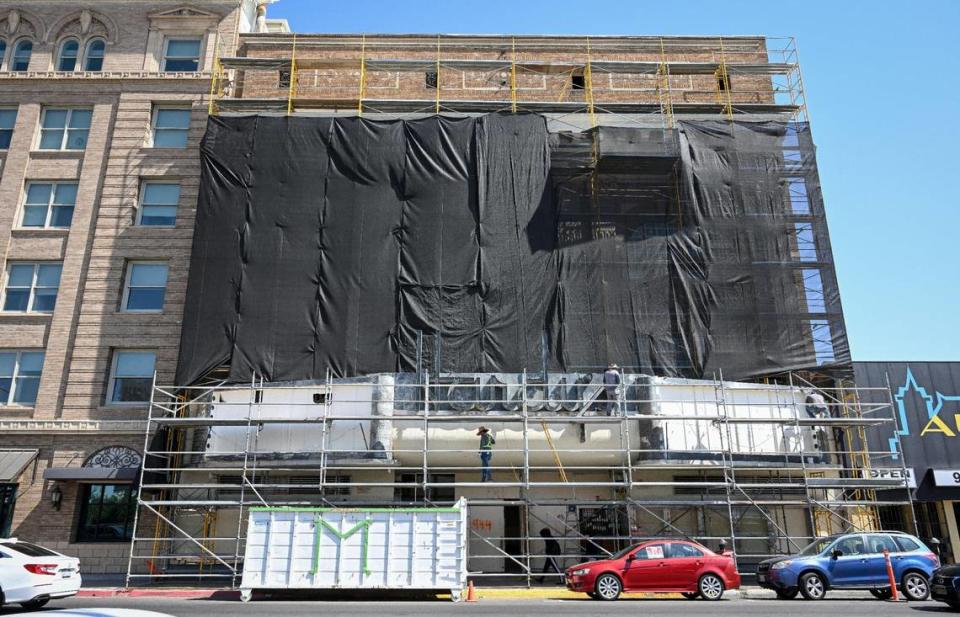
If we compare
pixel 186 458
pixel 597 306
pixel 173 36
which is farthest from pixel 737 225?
pixel 173 36

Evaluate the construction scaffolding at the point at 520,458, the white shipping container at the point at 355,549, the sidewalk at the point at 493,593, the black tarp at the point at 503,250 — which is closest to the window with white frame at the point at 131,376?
the construction scaffolding at the point at 520,458

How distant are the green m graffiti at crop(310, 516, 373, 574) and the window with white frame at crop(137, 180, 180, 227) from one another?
13895 mm

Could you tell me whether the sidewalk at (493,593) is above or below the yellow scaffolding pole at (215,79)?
below

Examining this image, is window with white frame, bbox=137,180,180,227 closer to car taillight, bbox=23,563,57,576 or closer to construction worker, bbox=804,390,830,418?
car taillight, bbox=23,563,57,576

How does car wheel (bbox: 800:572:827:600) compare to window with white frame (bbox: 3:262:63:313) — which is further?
window with white frame (bbox: 3:262:63:313)

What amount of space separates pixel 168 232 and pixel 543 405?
14.3 metres

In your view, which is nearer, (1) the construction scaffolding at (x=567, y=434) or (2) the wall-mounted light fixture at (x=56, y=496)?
(1) the construction scaffolding at (x=567, y=434)

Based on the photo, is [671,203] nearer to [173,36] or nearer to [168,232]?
[168,232]

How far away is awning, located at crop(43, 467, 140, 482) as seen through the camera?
20.5 m

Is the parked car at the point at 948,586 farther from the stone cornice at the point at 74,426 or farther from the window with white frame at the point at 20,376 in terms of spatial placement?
the window with white frame at the point at 20,376

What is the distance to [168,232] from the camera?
23.9m

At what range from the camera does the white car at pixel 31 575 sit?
41.6 ft

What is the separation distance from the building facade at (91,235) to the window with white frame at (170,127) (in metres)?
0.05

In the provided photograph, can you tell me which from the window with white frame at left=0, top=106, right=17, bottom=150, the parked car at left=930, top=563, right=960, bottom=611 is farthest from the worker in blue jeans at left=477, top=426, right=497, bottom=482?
the window with white frame at left=0, top=106, right=17, bottom=150
